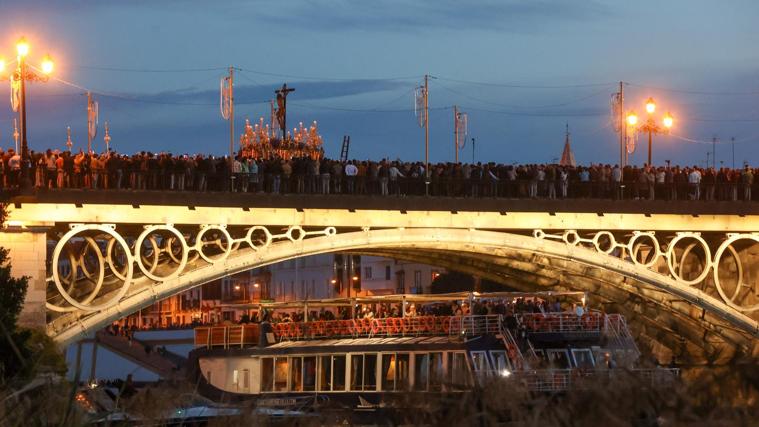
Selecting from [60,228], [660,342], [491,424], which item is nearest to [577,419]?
[491,424]

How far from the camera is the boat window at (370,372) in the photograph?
3897cm

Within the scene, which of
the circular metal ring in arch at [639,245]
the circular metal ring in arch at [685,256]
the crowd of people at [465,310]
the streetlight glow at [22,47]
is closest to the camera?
the streetlight glow at [22,47]

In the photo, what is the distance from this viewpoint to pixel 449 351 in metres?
36.9

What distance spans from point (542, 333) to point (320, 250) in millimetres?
6261

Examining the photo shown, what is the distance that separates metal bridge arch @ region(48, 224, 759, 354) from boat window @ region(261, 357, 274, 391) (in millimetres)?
3267

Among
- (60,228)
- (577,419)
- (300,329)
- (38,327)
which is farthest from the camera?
(300,329)

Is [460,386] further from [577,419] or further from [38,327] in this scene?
[38,327]

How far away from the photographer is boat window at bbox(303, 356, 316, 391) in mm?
40188

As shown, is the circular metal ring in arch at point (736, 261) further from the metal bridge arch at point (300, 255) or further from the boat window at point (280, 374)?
the boat window at point (280, 374)

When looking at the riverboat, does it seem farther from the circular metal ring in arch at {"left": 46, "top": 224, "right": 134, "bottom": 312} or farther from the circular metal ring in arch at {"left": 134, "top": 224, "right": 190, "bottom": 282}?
the circular metal ring in arch at {"left": 46, "top": 224, "right": 134, "bottom": 312}

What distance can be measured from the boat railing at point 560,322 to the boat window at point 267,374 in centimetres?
677

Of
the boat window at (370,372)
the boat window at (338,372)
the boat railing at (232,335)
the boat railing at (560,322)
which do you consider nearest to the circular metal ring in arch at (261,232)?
the boat window at (338,372)

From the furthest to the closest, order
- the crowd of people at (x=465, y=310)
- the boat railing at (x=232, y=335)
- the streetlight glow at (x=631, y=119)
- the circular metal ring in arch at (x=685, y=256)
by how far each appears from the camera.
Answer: the streetlight glow at (x=631, y=119)
the circular metal ring in arch at (x=685, y=256)
the boat railing at (x=232, y=335)
the crowd of people at (x=465, y=310)

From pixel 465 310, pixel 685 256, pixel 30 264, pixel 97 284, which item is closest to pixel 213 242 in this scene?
pixel 97 284
